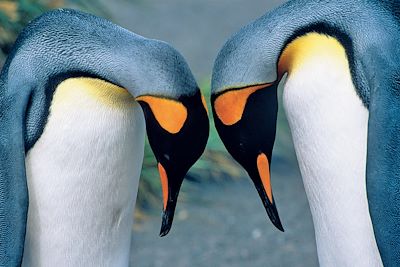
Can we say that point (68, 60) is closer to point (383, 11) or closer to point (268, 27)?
point (268, 27)

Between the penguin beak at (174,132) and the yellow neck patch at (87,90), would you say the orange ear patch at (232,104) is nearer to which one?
the penguin beak at (174,132)

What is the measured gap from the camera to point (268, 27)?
9.75ft

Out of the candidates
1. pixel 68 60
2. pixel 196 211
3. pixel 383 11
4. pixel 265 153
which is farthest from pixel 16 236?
pixel 196 211

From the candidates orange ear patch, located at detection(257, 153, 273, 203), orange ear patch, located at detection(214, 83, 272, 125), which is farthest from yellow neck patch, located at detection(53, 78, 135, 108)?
orange ear patch, located at detection(257, 153, 273, 203)

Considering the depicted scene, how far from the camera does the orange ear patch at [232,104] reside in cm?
296

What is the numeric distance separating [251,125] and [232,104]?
10cm

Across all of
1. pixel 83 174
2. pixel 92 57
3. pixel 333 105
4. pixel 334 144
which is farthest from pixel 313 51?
pixel 83 174

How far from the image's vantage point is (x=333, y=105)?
2.95 metres

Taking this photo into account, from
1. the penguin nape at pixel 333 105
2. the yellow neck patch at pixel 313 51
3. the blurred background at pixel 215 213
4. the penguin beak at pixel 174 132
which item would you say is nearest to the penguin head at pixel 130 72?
the penguin beak at pixel 174 132

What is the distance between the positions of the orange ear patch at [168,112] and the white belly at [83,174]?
0.17 metres

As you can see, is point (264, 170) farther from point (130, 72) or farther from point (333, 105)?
point (130, 72)

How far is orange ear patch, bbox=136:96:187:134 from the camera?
2.89 meters

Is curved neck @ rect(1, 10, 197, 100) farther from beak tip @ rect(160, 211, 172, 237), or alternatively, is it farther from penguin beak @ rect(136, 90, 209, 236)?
beak tip @ rect(160, 211, 172, 237)

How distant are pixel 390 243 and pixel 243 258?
6.98 ft
